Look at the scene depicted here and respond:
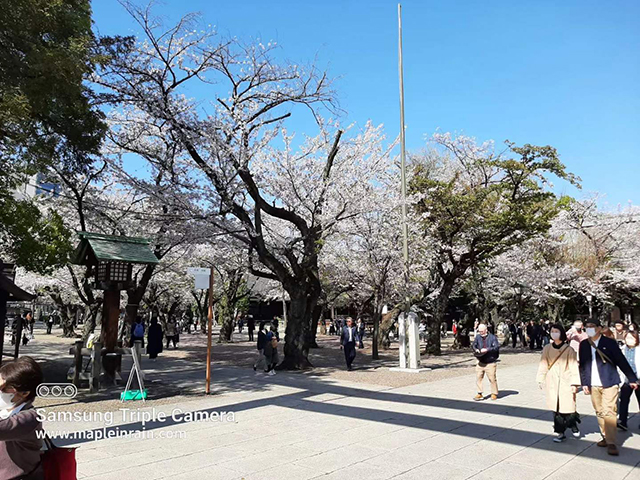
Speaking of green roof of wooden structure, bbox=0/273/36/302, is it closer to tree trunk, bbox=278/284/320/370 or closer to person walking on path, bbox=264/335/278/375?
→ person walking on path, bbox=264/335/278/375

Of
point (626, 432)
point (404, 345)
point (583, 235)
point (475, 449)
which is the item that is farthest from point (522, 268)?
point (475, 449)

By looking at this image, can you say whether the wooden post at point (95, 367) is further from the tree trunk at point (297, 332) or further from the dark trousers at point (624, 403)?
the dark trousers at point (624, 403)

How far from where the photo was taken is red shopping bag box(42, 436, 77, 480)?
2797 millimetres

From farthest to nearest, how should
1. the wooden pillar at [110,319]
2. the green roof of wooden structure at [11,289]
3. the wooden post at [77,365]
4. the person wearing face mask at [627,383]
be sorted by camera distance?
1. the wooden pillar at [110,319]
2. the green roof of wooden structure at [11,289]
3. the wooden post at [77,365]
4. the person wearing face mask at [627,383]

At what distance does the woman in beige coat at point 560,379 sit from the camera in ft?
20.4

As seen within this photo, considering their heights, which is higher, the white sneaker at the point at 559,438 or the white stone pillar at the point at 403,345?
the white stone pillar at the point at 403,345

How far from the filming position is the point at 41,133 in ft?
33.7

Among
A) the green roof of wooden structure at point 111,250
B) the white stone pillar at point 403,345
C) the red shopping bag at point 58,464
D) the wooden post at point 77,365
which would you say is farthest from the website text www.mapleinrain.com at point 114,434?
the white stone pillar at point 403,345

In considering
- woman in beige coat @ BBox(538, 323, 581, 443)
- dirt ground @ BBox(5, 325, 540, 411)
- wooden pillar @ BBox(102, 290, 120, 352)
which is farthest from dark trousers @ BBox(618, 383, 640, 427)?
wooden pillar @ BBox(102, 290, 120, 352)

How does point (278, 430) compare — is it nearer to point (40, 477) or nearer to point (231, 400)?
point (231, 400)

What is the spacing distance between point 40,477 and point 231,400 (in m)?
6.83

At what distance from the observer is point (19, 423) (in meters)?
2.71

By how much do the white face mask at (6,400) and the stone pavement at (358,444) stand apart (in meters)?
2.49

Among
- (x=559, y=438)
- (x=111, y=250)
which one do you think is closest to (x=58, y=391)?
(x=111, y=250)
